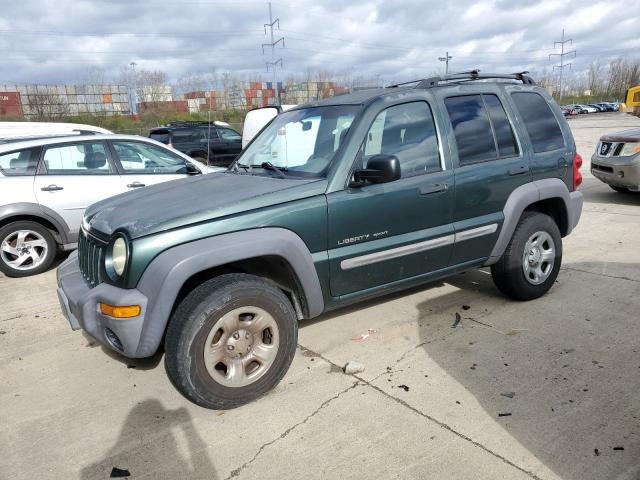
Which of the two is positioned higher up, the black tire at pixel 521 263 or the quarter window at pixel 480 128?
the quarter window at pixel 480 128

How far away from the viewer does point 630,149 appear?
336 inches

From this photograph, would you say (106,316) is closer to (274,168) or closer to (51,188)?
(274,168)

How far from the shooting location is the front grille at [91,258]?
126 inches

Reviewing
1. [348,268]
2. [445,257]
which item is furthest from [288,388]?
[445,257]

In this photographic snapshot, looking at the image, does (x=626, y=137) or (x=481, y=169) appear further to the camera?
(x=626, y=137)

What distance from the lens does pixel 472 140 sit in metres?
4.06

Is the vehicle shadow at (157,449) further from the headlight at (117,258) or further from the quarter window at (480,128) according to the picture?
the quarter window at (480,128)

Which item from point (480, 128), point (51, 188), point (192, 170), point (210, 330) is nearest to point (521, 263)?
point (480, 128)

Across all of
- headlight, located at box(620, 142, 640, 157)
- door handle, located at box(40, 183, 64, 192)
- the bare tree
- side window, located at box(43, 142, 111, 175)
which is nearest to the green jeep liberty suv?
door handle, located at box(40, 183, 64, 192)

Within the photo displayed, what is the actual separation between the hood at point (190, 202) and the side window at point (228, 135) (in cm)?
1154

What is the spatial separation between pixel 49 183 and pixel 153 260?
13.3 feet

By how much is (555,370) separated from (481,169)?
161cm

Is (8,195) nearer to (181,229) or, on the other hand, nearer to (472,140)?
(181,229)

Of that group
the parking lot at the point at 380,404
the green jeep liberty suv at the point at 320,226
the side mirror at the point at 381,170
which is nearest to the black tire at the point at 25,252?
the parking lot at the point at 380,404
